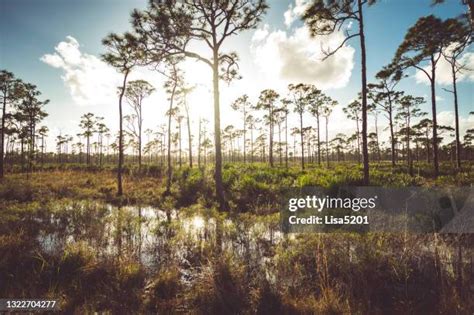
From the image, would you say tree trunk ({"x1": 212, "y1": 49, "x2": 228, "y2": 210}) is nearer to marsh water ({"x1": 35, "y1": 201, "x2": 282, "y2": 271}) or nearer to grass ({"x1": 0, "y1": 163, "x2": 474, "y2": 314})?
marsh water ({"x1": 35, "y1": 201, "x2": 282, "y2": 271})

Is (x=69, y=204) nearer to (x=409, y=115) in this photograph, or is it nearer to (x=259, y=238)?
(x=259, y=238)

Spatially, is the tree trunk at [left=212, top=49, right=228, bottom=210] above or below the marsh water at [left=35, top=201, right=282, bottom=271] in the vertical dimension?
above

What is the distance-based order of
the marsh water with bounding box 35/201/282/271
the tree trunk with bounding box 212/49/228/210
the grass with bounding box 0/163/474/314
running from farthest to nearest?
the tree trunk with bounding box 212/49/228/210
the marsh water with bounding box 35/201/282/271
the grass with bounding box 0/163/474/314

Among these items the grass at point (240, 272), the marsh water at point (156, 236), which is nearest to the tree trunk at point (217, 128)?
the marsh water at point (156, 236)

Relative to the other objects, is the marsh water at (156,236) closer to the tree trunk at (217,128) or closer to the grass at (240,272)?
the grass at (240,272)

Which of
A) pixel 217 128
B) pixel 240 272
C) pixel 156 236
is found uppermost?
pixel 217 128

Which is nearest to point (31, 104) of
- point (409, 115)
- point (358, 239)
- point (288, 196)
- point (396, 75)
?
point (288, 196)

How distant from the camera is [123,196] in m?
13.9

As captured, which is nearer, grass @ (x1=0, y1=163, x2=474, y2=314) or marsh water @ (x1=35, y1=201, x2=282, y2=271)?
grass @ (x1=0, y1=163, x2=474, y2=314)

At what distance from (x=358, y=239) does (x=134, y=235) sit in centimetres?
600

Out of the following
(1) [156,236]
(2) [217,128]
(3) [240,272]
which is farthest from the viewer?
(2) [217,128]

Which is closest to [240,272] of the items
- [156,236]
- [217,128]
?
[156,236]

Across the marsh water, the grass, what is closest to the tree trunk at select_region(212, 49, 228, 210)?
the marsh water

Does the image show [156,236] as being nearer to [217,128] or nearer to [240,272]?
[240,272]
